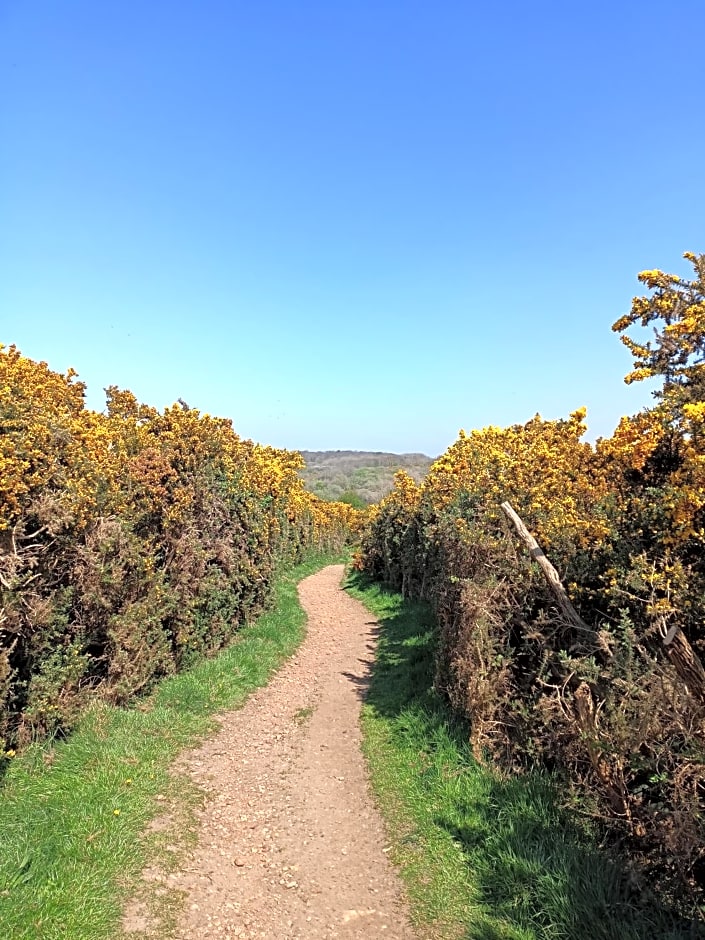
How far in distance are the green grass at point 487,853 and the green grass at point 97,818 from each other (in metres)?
1.91

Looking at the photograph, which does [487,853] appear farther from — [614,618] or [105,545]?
[105,545]

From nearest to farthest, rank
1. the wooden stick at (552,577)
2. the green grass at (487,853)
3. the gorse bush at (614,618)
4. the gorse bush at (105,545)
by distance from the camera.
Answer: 1. the green grass at (487,853)
2. the gorse bush at (614,618)
3. the gorse bush at (105,545)
4. the wooden stick at (552,577)

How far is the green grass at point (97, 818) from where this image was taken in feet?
12.5

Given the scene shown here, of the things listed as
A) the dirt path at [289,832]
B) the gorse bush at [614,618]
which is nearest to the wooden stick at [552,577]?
the gorse bush at [614,618]

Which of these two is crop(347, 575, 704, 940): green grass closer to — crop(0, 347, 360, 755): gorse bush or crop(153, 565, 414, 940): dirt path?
crop(153, 565, 414, 940): dirt path

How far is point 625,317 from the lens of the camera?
18.1ft

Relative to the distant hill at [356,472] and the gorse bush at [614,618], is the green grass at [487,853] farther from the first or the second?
the distant hill at [356,472]

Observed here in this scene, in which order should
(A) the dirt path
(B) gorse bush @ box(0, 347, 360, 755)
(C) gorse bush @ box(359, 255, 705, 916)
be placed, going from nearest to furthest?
(C) gorse bush @ box(359, 255, 705, 916) < (A) the dirt path < (B) gorse bush @ box(0, 347, 360, 755)

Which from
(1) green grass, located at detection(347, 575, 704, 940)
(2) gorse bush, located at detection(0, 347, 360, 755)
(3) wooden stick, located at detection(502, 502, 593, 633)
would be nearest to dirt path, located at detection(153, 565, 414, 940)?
(1) green grass, located at detection(347, 575, 704, 940)

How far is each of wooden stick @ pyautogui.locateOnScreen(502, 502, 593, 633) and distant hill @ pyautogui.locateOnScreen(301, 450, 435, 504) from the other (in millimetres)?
22181

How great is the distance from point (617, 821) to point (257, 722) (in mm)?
4620

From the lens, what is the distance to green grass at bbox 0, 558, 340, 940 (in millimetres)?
3797

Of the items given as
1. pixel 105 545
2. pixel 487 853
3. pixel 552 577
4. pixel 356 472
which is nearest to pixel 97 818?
pixel 105 545

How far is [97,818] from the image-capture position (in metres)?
4.75
